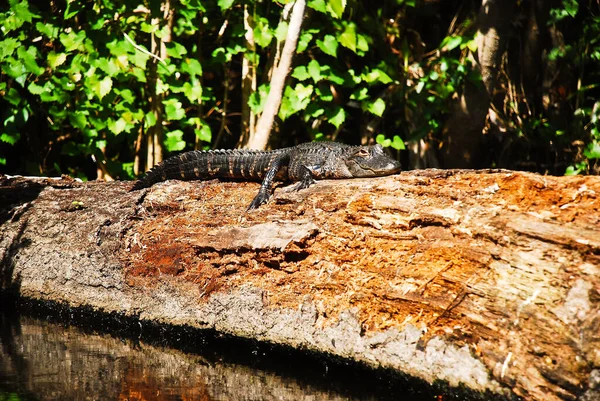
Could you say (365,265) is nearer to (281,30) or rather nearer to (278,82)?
(278,82)

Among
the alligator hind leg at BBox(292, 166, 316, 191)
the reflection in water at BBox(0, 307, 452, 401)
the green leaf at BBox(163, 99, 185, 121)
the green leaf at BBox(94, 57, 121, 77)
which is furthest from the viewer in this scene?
the green leaf at BBox(163, 99, 185, 121)

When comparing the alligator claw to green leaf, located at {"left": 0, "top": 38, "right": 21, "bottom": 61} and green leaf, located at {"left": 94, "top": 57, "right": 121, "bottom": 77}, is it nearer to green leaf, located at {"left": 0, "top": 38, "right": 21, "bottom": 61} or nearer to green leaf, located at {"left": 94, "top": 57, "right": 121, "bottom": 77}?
green leaf, located at {"left": 94, "top": 57, "right": 121, "bottom": 77}

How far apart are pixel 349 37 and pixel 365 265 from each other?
316cm

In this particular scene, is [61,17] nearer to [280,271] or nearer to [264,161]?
[264,161]

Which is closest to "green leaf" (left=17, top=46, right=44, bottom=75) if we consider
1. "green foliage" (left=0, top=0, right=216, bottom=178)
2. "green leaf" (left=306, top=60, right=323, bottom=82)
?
"green foliage" (left=0, top=0, right=216, bottom=178)

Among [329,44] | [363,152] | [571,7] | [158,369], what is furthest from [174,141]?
[571,7]

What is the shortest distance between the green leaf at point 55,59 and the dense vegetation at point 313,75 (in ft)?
0.04

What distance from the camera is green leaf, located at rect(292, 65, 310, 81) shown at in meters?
6.67

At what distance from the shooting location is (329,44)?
650 centimetres

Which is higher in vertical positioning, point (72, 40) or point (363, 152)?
point (72, 40)

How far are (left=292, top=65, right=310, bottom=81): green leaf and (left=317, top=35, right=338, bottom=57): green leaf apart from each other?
31 centimetres

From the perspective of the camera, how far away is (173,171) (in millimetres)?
5816

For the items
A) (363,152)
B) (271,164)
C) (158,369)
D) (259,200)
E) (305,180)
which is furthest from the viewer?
(271,164)

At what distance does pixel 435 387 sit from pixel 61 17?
18.5 feet
